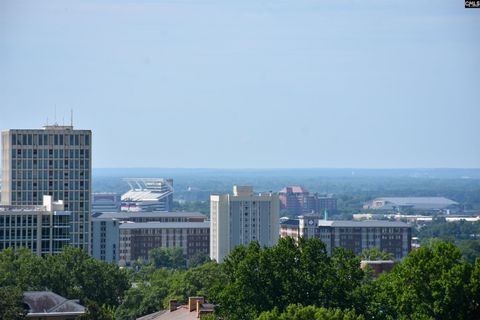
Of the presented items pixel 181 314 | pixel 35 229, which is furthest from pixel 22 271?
pixel 181 314

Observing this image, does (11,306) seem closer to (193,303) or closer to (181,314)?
(181,314)

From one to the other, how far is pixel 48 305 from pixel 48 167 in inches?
2644

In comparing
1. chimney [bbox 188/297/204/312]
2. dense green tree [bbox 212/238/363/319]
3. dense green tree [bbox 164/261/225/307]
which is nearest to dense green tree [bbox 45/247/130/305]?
dense green tree [bbox 164/261/225/307]

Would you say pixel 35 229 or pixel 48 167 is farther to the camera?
pixel 48 167

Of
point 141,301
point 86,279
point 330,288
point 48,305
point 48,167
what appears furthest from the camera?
point 48,167

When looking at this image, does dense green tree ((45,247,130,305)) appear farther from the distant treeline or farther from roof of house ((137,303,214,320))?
the distant treeline

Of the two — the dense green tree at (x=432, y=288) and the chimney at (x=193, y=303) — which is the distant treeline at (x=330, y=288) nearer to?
the dense green tree at (x=432, y=288)

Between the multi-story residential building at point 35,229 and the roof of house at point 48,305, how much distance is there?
4555 centimetres

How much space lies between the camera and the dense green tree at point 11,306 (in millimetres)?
92375

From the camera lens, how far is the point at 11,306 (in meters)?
93.6

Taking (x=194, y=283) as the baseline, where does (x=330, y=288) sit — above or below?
above

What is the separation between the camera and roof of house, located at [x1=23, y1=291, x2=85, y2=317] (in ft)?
331

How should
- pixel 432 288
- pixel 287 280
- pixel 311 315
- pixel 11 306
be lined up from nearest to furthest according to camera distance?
pixel 311 315 < pixel 432 288 < pixel 287 280 < pixel 11 306

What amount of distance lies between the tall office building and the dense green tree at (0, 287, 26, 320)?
69535mm
